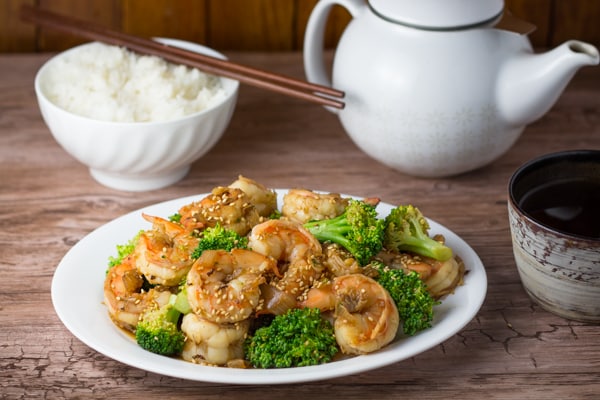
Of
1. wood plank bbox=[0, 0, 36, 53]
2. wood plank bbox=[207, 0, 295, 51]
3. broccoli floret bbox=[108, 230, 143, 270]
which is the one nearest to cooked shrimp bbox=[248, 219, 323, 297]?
broccoli floret bbox=[108, 230, 143, 270]

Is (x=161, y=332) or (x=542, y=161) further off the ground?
(x=542, y=161)

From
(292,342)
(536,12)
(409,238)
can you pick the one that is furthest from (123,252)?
(536,12)

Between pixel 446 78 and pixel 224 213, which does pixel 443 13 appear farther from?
pixel 224 213

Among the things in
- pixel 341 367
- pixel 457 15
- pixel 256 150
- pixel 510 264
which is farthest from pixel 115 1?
pixel 341 367

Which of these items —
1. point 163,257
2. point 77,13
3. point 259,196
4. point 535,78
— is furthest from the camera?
point 77,13

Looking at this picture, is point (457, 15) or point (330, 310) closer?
point (330, 310)

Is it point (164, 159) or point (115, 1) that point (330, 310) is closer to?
point (164, 159)

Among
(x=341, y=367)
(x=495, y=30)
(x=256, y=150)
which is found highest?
(x=495, y=30)
